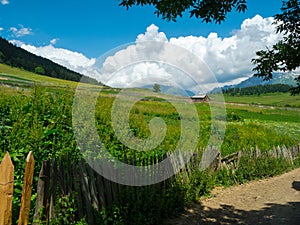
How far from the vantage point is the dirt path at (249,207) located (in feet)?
21.7

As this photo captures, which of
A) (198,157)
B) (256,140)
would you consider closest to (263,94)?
(256,140)

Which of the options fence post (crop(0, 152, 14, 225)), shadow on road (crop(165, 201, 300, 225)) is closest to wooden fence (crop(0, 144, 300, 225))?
fence post (crop(0, 152, 14, 225))

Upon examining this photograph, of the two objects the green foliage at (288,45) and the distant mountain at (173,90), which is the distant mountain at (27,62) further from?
the green foliage at (288,45)

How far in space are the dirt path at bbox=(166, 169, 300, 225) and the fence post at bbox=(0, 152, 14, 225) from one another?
14.4 ft

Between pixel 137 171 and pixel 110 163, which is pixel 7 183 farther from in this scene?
pixel 137 171

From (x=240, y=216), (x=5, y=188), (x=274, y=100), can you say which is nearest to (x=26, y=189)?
(x=5, y=188)

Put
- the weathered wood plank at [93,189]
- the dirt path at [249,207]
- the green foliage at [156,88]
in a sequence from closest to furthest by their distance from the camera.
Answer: the weathered wood plank at [93,189]
the green foliage at [156,88]
the dirt path at [249,207]

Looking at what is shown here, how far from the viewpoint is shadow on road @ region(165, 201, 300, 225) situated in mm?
6473

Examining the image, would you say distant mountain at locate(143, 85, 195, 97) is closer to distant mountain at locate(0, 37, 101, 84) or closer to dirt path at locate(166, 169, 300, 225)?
dirt path at locate(166, 169, 300, 225)

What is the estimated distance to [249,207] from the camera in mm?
7727

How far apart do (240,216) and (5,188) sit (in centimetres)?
581

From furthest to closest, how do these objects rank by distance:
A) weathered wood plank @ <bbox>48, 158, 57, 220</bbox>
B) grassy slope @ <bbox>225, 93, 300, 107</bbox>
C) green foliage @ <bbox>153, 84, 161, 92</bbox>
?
grassy slope @ <bbox>225, 93, 300, 107</bbox> → green foliage @ <bbox>153, 84, 161, 92</bbox> → weathered wood plank @ <bbox>48, 158, 57, 220</bbox>

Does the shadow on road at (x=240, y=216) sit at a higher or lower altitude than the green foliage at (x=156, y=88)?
lower

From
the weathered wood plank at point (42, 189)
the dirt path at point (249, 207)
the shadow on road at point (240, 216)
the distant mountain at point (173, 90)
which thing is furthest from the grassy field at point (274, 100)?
the weathered wood plank at point (42, 189)
